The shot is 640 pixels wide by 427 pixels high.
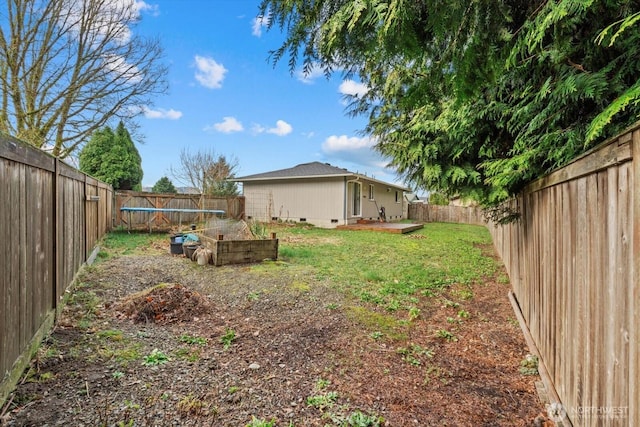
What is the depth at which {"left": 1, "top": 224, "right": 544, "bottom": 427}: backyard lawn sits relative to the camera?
2.03 m

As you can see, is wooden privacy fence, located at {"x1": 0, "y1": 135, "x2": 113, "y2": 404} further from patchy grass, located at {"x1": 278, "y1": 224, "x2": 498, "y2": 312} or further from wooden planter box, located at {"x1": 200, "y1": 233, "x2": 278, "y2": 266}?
patchy grass, located at {"x1": 278, "y1": 224, "x2": 498, "y2": 312}

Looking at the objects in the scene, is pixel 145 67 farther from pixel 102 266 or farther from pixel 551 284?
pixel 551 284

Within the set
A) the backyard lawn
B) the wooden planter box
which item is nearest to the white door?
the wooden planter box

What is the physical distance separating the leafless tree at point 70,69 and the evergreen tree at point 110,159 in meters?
6.11

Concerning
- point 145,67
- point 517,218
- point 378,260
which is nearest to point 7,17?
point 145,67

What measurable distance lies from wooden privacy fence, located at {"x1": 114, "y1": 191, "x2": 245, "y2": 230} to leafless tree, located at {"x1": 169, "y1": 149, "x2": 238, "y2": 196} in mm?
6676

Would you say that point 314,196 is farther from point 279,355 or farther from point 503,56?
point 503,56

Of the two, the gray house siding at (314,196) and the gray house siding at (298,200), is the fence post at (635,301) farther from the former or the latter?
the gray house siding at (298,200)

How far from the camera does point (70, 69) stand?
379 inches

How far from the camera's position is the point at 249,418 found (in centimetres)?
196

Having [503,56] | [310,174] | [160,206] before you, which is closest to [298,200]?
[310,174]

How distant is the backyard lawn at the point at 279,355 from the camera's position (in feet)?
6.66

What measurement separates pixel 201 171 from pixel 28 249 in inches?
826

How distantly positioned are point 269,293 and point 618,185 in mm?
4052
